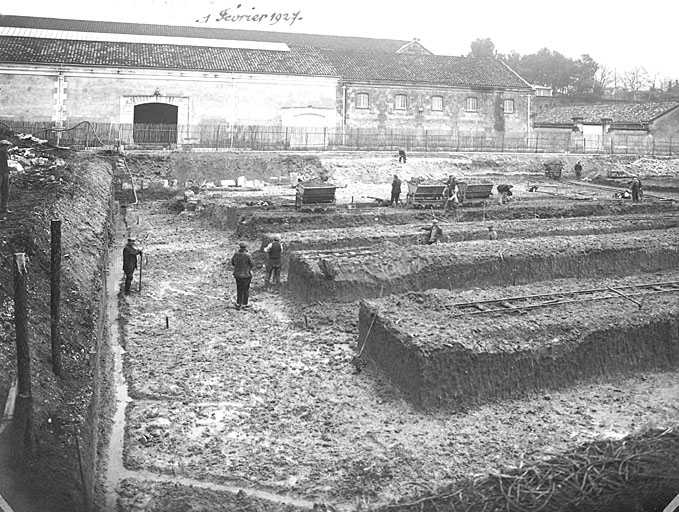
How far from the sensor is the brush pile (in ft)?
16.3

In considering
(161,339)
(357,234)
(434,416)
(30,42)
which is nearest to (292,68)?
(30,42)

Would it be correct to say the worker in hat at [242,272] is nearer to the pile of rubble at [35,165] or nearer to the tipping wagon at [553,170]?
the pile of rubble at [35,165]

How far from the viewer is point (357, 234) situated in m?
16.9

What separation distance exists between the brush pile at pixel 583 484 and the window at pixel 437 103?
124 feet

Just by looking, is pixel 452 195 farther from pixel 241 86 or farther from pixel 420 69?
pixel 420 69

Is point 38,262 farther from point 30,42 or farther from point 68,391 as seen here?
point 30,42

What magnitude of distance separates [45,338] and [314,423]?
306 centimetres

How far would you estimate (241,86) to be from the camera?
3616 cm

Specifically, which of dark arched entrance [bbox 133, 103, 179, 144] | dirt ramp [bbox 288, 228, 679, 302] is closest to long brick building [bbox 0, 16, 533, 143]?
dark arched entrance [bbox 133, 103, 179, 144]

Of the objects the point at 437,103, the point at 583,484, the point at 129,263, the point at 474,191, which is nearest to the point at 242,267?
the point at 129,263

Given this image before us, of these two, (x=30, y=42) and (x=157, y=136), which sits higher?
(x=30, y=42)

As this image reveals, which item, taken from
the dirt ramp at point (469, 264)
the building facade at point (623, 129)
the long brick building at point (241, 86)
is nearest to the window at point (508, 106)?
the long brick building at point (241, 86)

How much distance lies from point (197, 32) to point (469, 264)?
4454cm

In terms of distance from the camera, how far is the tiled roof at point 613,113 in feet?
147
